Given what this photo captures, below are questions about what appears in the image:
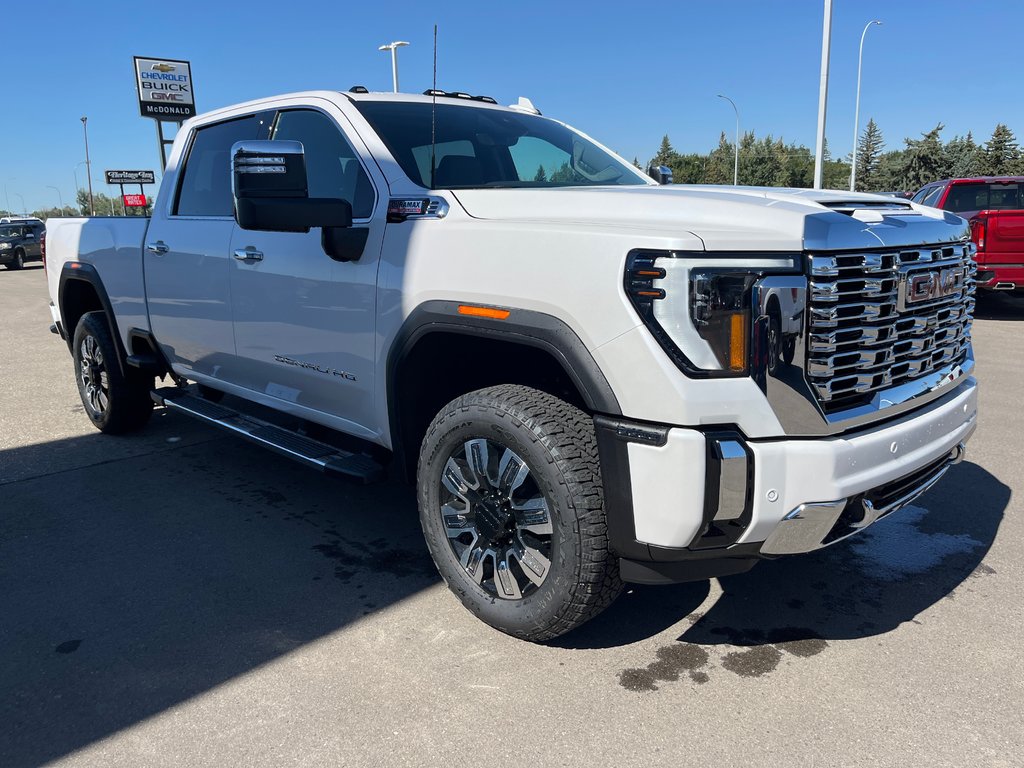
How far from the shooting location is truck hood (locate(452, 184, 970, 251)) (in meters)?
2.40

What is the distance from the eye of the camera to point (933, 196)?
40.4 ft

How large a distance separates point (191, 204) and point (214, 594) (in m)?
2.40

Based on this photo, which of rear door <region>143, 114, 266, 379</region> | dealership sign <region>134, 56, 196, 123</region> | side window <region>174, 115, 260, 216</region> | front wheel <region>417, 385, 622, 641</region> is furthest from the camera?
dealership sign <region>134, 56, 196, 123</region>

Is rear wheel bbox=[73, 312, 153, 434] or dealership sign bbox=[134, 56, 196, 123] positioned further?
dealership sign bbox=[134, 56, 196, 123]

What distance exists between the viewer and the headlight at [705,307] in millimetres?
2344

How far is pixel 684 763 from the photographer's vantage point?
7.63ft

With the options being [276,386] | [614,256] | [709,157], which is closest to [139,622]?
[276,386]

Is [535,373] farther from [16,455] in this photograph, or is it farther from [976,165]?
[976,165]

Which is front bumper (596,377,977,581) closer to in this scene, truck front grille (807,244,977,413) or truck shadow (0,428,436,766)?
truck front grille (807,244,977,413)

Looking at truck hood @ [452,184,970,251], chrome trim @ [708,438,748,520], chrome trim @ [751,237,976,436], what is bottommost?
chrome trim @ [708,438,748,520]

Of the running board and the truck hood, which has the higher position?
the truck hood

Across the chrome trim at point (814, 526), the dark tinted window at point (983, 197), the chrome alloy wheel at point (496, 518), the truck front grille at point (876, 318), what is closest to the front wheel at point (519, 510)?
the chrome alloy wheel at point (496, 518)

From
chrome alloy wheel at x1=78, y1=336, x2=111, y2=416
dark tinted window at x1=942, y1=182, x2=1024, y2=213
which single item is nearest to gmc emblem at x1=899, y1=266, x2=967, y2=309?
chrome alloy wheel at x1=78, y1=336, x2=111, y2=416

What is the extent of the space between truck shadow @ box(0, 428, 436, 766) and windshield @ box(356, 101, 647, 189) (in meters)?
1.72
